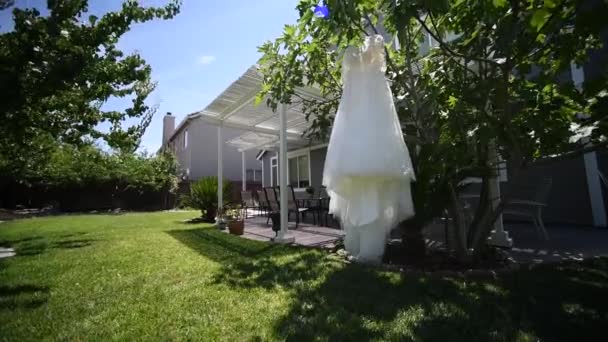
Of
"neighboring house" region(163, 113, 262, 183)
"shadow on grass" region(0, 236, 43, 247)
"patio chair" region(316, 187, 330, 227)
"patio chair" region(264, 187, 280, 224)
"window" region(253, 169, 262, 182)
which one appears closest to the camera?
"shadow on grass" region(0, 236, 43, 247)

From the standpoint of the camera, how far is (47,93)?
3.69 m

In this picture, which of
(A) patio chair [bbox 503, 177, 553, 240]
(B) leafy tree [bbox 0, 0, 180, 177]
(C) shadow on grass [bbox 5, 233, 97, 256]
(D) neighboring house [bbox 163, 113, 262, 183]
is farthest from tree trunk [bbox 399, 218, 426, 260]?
(D) neighboring house [bbox 163, 113, 262, 183]

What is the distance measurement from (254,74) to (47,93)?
3.78 metres

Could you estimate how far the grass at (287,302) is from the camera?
215 cm

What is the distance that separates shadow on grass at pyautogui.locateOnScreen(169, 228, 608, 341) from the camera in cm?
210

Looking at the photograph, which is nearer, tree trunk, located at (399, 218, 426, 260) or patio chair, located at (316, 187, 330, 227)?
tree trunk, located at (399, 218, 426, 260)

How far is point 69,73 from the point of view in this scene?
11.8 feet

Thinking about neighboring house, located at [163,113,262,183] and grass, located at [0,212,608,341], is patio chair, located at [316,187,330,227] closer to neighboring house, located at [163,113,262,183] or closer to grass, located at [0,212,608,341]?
grass, located at [0,212,608,341]

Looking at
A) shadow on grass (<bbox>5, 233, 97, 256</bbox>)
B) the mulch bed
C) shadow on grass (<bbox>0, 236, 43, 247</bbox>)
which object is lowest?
the mulch bed

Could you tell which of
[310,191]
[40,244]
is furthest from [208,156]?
[40,244]

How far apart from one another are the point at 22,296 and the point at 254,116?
22.9ft

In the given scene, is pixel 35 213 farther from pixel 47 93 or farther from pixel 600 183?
pixel 600 183

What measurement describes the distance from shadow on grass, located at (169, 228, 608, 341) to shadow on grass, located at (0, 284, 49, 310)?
1.66 meters

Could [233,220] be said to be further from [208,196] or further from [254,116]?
[254,116]
